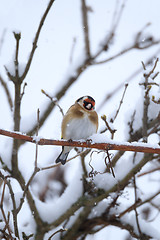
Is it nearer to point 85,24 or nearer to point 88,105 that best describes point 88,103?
point 88,105

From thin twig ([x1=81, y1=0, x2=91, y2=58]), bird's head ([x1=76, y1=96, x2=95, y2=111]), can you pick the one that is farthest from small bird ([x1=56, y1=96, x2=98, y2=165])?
thin twig ([x1=81, y1=0, x2=91, y2=58])

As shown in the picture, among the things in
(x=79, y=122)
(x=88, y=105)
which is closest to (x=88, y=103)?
(x=88, y=105)

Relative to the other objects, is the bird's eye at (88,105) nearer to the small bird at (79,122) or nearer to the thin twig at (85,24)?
the small bird at (79,122)

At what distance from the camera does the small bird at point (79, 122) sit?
11.1ft

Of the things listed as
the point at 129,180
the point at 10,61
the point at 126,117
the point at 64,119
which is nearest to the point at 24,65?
the point at 10,61

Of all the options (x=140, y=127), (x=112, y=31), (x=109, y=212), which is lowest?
(x=109, y=212)

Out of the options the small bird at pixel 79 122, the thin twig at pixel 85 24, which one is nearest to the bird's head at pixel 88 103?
the small bird at pixel 79 122

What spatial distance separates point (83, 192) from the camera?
350 cm

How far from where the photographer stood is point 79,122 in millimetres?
3406

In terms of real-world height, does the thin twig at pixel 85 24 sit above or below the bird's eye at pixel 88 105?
above

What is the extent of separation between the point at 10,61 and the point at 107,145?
4.99 ft

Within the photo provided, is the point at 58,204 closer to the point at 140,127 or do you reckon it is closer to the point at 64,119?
the point at 64,119

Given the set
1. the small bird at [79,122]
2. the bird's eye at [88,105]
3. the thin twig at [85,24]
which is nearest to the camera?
the small bird at [79,122]

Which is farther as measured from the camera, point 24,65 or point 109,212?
point 109,212
